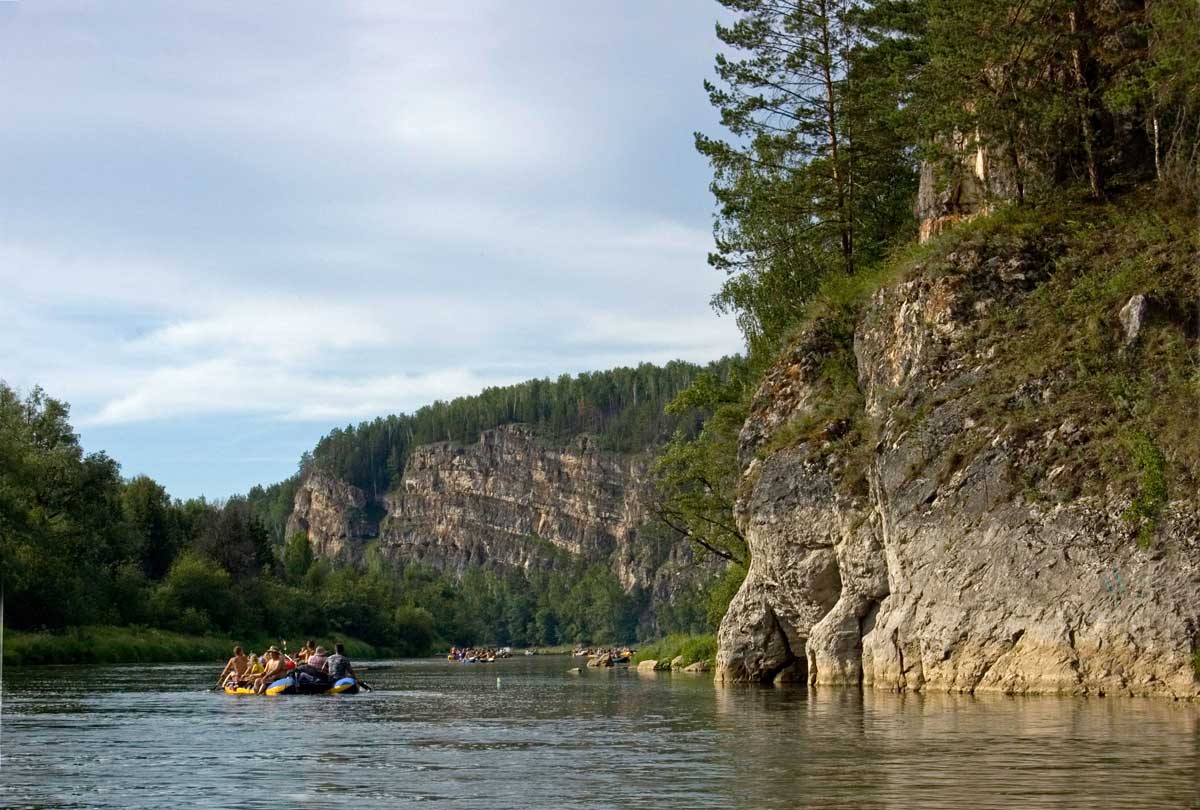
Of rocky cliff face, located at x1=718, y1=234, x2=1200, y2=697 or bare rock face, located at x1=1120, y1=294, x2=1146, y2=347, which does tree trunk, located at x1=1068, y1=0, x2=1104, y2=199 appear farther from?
bare rock face, located at x1=1120, y1=294, x2=1146, y2=347

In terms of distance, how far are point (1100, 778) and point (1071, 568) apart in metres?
15.4

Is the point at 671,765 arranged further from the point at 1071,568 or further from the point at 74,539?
the point at 74,539

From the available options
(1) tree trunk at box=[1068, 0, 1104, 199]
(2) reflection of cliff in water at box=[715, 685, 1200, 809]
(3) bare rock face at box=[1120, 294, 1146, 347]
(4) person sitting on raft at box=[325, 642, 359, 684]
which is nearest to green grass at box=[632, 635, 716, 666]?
(4) person sitting on raft at box=[325, 642, 359, 684]

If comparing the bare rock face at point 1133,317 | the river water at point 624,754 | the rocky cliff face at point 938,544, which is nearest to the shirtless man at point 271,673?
the river water at point 624,754

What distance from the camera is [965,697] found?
3206cm

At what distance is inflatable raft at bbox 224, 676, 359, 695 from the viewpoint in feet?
143

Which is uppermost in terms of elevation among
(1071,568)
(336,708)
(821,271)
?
(821,271)

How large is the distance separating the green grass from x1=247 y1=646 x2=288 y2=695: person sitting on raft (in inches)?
876

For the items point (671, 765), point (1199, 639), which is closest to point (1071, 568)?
point (1199, 639)

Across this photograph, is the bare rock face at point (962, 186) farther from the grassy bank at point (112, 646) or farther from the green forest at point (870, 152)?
the grassy bank at point (112, 646)

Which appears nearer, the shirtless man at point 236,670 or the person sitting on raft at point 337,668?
the person sitting on raft at point 337,668

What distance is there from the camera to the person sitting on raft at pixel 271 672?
145 feet

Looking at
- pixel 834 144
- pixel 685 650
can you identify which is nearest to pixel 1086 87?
pixel 834 144

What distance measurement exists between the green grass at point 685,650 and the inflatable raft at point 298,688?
22.1m
